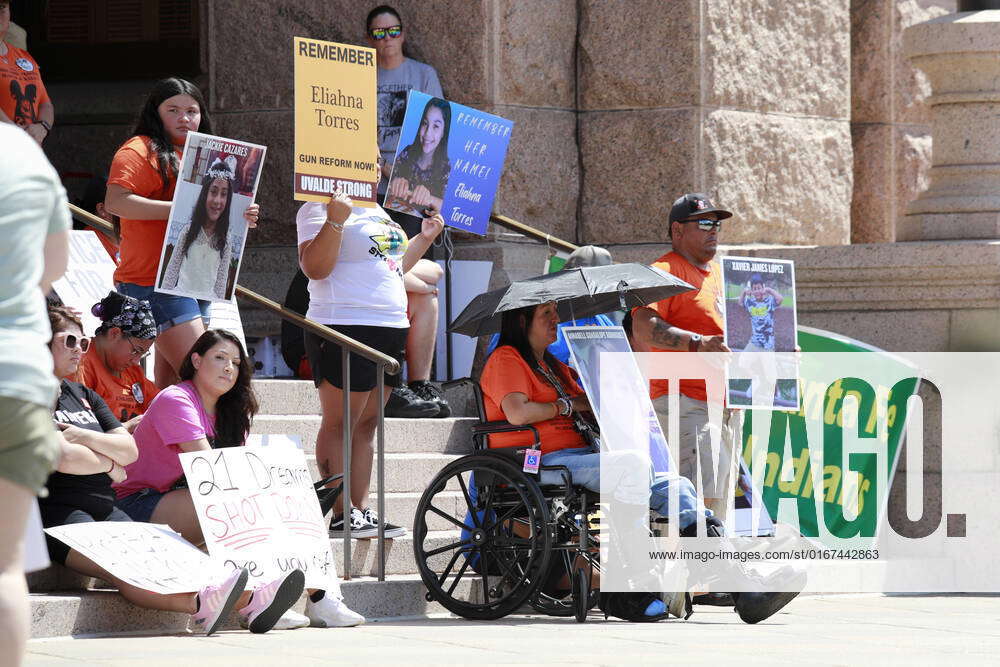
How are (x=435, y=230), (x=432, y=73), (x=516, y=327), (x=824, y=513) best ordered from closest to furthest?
(x=516, y=327)
(x=435, y=230)
(x=824, y=513)
(x=432, y=73)

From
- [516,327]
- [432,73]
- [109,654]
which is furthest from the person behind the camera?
[432,73]

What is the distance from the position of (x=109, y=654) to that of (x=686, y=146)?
6.32m

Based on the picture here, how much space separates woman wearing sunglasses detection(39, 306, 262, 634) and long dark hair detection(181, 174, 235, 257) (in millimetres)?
768

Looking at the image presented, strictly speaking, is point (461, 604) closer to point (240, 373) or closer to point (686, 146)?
point (240, 373)

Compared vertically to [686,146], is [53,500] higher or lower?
lower

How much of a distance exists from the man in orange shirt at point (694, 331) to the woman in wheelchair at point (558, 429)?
0.53m

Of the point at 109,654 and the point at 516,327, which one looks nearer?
the point at 109,654

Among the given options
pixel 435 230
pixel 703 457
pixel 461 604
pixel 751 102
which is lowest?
pixel 461 604

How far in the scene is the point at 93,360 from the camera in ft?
26.1

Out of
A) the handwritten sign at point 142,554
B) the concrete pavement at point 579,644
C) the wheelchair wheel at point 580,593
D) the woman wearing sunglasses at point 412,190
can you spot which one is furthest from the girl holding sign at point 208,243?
the wheelchair wheel at point 580,593

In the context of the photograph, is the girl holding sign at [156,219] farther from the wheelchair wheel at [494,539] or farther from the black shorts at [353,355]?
the wheelchair wheel at [494,539]

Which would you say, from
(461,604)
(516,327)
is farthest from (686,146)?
(461,604)

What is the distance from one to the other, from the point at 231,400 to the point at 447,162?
220cm

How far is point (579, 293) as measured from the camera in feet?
27.1
